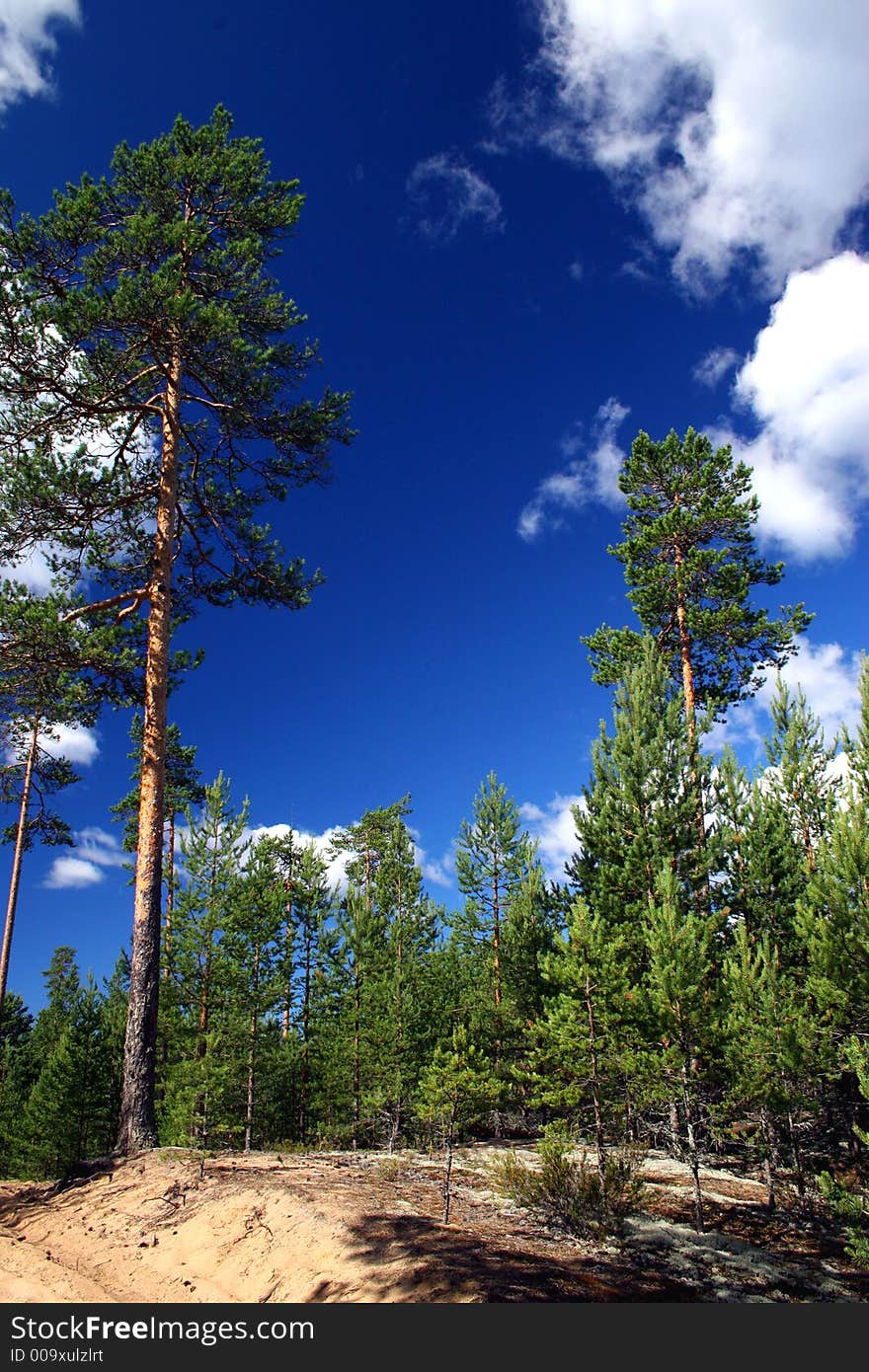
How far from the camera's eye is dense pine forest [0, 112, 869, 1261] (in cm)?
1137

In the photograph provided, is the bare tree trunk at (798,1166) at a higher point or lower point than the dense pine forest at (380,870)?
lower

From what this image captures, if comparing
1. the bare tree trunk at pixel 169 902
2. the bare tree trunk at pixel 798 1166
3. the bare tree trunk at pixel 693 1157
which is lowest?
the bare tree trunk at pixel 798 1166

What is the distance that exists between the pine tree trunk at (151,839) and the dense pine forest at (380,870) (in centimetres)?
6

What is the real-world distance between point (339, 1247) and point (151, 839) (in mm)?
6762

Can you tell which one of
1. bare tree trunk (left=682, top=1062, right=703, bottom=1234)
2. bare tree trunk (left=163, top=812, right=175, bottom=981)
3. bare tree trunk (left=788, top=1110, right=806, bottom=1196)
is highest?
bare tree trunk (left=163, top=812, right=175, bottom=981)

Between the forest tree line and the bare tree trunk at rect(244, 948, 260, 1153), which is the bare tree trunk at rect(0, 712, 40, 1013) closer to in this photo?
the forest tree line

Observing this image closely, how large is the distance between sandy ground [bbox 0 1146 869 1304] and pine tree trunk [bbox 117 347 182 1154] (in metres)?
0.91

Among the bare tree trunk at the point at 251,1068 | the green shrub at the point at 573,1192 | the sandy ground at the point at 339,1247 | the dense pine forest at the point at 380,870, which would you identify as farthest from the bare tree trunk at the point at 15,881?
the green shrub at the point at 573,1192

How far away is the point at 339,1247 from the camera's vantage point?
6605 mm

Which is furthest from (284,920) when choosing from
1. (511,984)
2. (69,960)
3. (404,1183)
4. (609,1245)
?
(69,960)

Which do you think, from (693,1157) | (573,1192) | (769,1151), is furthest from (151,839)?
(769,1151)

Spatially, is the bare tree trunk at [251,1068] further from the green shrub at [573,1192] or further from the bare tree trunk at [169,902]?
the green shrub at [573,1192]

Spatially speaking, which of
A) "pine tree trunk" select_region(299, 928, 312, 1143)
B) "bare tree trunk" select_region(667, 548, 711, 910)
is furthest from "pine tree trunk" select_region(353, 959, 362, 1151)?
"bare tree trunk" select_region(667, 548, 711, 910)

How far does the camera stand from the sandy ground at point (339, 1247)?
6.15 metres
